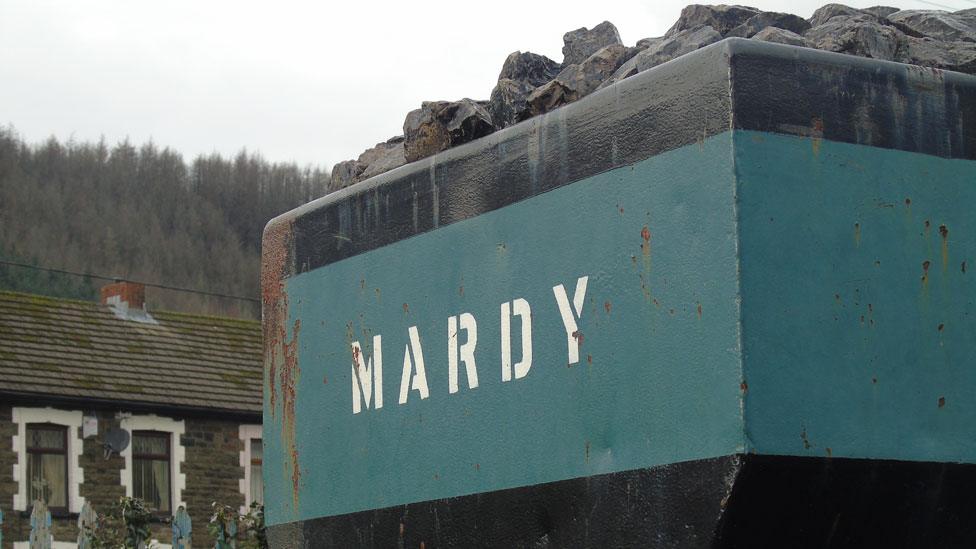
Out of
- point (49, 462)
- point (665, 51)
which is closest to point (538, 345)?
point (665, 51)

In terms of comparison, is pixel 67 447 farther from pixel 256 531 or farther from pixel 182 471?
pixel 256 531

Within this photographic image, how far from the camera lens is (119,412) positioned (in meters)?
23.3

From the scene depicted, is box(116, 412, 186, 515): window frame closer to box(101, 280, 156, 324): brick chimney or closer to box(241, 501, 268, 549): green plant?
box(101, 280, 156, 324): brick chimney

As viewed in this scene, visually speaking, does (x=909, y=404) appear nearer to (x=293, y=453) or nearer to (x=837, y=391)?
(x=837, y=391)

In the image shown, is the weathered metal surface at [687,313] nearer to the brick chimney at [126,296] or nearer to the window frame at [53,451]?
the window frame at [53,451]

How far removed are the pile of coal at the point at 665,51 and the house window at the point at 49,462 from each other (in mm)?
18911

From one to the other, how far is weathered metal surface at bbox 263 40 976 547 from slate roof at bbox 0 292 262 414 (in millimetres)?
19203

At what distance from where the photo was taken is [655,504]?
3.15m

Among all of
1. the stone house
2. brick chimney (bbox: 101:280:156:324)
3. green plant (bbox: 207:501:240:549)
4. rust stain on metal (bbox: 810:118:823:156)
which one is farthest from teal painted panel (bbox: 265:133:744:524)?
brick chimney (bbox: 101:280:156:324)

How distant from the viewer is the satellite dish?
898 inches

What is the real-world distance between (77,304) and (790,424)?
23101mm

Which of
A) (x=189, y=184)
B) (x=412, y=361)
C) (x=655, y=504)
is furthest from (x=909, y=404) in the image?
(x=189, y=184)

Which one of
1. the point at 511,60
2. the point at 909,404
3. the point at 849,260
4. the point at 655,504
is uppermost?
the point at 511,60

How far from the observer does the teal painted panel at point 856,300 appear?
3.00 metres
